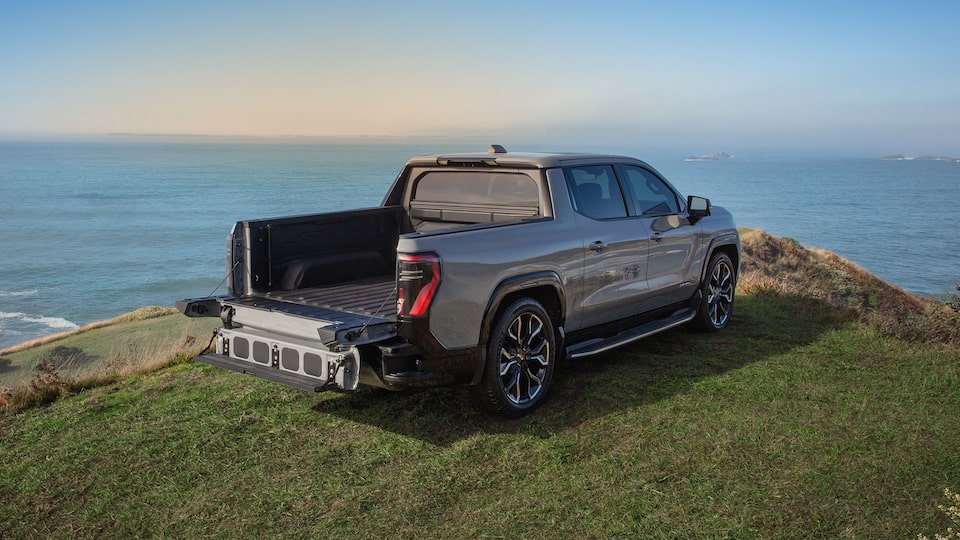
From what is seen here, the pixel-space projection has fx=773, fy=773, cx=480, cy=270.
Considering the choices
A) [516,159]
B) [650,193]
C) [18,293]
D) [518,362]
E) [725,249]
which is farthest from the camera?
[18,293]

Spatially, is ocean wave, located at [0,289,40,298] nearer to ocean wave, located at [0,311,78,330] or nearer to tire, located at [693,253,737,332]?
ocean wave, located at [0,311,78,330]

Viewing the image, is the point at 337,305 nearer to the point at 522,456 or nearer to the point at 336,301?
the point at 336,301

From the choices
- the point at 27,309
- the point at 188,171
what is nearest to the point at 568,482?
the point at 27,309

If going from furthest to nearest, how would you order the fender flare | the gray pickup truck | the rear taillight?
1. the fender flare
2. the gray pickup truck
3. the rear taillight

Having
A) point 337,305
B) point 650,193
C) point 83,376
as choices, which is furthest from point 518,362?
point 83,376

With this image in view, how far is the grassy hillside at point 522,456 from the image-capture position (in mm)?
4082

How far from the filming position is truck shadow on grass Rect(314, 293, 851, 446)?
17.9ft

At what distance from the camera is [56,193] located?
413 ft

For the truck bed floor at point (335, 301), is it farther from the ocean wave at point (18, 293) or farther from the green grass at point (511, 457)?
the ocean wave at point (18, 293)

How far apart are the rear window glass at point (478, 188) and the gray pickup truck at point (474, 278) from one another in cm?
1

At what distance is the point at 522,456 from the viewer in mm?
4875

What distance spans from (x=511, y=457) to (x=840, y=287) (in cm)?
1676

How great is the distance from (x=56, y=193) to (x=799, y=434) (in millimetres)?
140842

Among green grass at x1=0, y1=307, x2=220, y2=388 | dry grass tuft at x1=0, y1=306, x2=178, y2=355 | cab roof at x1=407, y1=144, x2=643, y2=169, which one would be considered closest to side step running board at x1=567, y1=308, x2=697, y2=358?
cab roof at x1=407, y1=144, x2=643, y2=169
